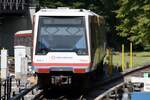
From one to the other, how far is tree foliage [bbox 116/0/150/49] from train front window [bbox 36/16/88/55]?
30.1 meters

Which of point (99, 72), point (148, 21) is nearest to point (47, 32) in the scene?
point (99, 72)

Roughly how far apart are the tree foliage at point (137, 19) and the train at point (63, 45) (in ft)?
98.4

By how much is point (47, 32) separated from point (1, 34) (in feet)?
188

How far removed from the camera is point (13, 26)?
76312 millimetres

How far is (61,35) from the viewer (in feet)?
68.2

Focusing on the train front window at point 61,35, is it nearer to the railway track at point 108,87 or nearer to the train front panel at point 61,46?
the train front panel at point 61,46

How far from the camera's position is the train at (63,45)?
20562 mm

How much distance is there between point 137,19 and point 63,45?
3821 centimetres

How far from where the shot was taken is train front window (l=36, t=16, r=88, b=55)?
816 inches

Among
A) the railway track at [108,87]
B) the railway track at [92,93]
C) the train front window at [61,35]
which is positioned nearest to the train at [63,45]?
the train front window at [61,35]

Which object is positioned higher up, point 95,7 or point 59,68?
point 95,7

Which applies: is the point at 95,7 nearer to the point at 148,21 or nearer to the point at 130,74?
the point at 148,21

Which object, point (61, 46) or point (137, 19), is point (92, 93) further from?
point (137, 19)

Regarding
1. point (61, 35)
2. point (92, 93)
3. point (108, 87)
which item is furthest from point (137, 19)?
point (61, 35)
